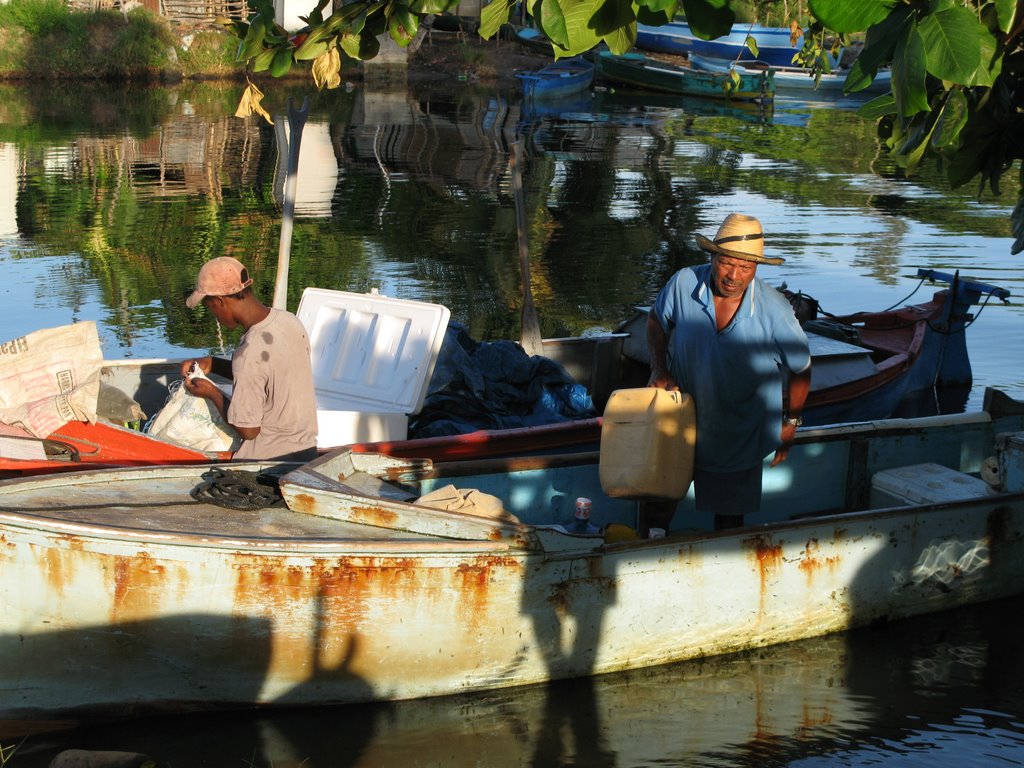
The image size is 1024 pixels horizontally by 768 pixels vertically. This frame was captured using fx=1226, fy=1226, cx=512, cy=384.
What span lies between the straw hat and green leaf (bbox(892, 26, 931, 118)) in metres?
3.10

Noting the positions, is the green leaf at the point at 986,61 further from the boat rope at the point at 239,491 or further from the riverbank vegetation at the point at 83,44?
the riverbank vegetation at the point at 83,44

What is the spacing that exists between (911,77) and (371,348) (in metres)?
5.81

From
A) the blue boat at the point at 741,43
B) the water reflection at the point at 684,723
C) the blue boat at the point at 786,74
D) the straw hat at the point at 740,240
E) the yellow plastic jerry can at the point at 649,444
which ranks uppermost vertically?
the blue boat at the point at 741,43

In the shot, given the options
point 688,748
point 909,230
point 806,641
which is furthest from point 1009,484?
point 909,230

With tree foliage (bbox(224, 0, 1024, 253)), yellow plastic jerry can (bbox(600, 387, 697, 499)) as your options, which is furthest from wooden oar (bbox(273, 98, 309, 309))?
tree foliage (bbox(224, 0, 1024, 253))

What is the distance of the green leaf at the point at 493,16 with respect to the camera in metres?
3.15

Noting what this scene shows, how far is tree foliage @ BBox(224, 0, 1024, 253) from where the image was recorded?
244 centimetres

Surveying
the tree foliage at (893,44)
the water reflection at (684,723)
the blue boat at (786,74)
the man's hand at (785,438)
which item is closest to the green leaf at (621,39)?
the tree foliage at (893,44)

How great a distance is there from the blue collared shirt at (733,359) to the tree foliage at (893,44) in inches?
84.0

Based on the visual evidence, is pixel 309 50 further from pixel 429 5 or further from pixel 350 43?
pixel 429 5

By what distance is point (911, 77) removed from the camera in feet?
7.98

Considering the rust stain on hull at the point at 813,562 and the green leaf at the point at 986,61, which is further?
the rust stain on hull at the point at 813,562

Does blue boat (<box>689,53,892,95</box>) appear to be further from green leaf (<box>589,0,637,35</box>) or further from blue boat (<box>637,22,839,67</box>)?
green leaf (<box>589,0,637,35</box>)

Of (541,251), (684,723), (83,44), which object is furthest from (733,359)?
(83,44)
